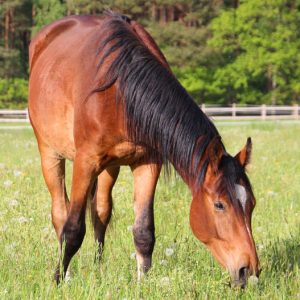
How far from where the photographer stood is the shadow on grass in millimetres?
5252

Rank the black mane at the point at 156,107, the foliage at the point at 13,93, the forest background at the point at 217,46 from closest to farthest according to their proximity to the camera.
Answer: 1. the black mane at the point at 156,107
2. the forest background at the point at 217,46
3. the foliage at the point at 13,93

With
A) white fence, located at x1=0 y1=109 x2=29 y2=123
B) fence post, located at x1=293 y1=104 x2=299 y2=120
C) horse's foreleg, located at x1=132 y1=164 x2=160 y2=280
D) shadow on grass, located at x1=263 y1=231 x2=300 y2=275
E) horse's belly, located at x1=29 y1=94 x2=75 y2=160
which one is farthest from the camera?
fence post, located at x1=293 y1=104 x2=299 y2=120

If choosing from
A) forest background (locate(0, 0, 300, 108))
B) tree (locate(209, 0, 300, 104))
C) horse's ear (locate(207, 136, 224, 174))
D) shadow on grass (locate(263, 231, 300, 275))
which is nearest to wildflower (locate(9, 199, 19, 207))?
shadow on grass (locate(263, 231, 300, 275))

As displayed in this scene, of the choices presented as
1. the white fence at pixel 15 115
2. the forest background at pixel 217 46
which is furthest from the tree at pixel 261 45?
the white fence at pixel 15 115

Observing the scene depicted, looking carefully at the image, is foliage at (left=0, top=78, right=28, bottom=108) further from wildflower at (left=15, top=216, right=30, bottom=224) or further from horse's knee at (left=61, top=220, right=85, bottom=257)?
horse's knee at (left=61, top=220, right=85, bottom=257)

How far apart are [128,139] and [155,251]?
54.6 inches

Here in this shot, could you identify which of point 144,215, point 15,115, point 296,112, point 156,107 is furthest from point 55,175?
point 296,112

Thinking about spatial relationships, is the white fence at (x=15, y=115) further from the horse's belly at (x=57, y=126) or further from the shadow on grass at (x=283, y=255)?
the shadow on grass at (x=283, y=255)

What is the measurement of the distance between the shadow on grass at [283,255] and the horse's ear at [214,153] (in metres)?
1.04

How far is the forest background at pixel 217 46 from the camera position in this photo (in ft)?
160

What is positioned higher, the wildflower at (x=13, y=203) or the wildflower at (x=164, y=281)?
the wildflower at (x=164, y=281)

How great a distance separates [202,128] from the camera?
4.61 meters

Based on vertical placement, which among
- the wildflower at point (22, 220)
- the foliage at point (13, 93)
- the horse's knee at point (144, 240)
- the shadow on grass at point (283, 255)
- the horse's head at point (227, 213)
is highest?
the horse's head at point (227, 213)

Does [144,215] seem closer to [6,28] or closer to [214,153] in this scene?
[214,153]
